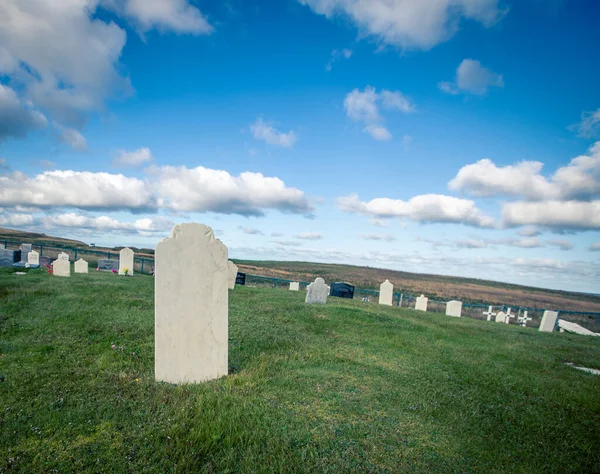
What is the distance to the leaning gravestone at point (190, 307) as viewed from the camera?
4.51m

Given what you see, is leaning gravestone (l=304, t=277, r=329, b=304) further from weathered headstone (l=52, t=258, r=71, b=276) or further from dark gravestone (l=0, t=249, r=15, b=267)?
dark gravestone (l=0, t=249, r=15, b=267)

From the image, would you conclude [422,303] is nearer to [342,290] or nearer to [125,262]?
[342,290]

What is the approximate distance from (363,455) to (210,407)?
5.40 ft

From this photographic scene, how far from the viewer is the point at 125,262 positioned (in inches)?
763

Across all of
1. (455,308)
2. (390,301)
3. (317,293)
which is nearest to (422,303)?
(455,308)

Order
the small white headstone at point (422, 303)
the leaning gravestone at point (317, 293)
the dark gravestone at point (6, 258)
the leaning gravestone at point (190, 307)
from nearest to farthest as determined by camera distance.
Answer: the leaning gravestone at point (190, 307)
the leaning gravestone at point (317, 293)
the dark gravestone at point (6, 258)
the small white headstone at point (422, 303)

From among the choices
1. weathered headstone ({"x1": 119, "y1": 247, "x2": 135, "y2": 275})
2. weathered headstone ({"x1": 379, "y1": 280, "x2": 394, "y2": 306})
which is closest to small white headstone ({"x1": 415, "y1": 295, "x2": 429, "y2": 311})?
weathered headstone ({"x1": 379, "y1": 280, "x2": 394, "y2": 306})

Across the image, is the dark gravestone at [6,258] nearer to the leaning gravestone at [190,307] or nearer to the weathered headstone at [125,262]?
the weathered headstone at [125,262]

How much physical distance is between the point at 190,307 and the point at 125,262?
17097 mm

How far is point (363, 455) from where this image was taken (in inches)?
118

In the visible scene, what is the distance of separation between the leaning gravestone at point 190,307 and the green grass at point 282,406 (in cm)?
33

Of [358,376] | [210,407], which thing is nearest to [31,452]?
[210,407]

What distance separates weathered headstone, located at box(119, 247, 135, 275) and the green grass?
1209 centimetres

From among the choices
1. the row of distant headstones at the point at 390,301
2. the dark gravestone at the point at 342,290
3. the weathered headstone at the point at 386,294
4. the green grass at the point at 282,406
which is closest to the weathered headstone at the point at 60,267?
the green grass at the point at 282,406
